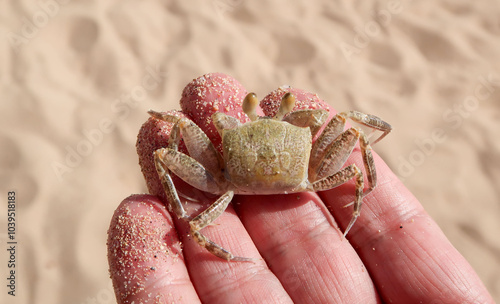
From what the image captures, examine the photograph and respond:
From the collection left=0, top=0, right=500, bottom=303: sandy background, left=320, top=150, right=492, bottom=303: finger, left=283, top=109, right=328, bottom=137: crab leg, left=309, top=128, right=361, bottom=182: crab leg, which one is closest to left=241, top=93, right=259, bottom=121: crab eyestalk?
left=283, top=109, right=328, bottom=137: crab leg

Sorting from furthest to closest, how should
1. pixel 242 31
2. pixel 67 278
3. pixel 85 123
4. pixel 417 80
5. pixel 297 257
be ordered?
pixel 242 31 < pixel 417 80 < pixel 85 123 < pixel 67 278 < pixel 297 257

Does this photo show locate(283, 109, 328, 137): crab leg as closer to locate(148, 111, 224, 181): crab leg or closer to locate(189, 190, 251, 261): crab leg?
locate(148, 111, 224, 181): crab leg

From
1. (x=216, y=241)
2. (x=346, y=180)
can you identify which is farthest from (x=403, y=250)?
(x=216, y=241)

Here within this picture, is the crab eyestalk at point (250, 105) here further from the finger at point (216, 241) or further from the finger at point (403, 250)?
the finger at point (403, 250)

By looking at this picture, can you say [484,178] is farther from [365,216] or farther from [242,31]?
[242,31]

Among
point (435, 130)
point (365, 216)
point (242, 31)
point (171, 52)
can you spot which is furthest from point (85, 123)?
point (435, 130)

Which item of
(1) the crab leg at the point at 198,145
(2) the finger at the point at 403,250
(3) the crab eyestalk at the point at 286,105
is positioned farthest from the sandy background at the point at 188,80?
(3) the crab eyestalk at the point at 286,105
